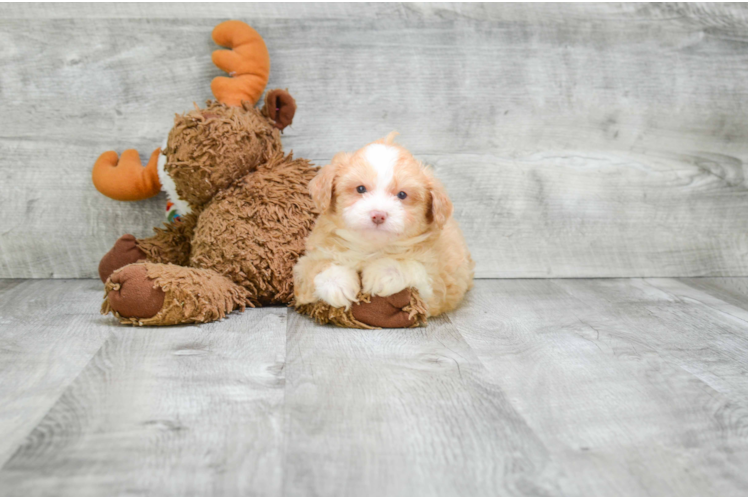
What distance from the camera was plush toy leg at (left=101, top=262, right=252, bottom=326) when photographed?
1118 millimetres

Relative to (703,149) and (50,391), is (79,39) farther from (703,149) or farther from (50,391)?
(703,149)

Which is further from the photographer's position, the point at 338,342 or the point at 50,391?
the point at 338,342

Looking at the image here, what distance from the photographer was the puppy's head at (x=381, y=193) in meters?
1.10

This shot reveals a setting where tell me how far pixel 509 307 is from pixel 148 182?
87cm

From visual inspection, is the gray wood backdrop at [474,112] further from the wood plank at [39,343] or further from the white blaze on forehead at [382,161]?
the white blaze on forehead at [382,161]

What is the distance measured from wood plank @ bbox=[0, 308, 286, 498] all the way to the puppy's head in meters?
0.26

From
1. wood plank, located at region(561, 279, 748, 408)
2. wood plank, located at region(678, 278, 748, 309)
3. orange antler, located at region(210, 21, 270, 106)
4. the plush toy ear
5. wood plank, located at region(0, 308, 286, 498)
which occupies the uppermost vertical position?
orange antler, located at region(210, 21, 270, 106)

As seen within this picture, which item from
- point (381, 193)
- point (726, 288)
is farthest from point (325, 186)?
point (726, 288)

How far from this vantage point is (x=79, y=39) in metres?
1.52

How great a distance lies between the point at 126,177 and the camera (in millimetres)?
1476

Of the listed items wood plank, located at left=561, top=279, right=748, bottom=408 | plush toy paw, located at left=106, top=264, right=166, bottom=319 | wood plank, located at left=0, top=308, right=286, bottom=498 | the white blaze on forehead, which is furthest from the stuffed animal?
wood plank, located at left=561, top=279, right=748, bottom=408

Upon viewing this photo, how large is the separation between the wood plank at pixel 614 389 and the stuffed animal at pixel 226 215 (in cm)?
24

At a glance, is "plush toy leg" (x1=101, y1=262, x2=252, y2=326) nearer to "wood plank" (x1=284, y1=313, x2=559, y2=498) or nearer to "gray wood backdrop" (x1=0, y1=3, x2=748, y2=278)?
"wood plank" (x1=284, y1=313, x2=559, y2=498)

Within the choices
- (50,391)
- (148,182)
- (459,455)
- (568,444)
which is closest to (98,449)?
(50,391)
